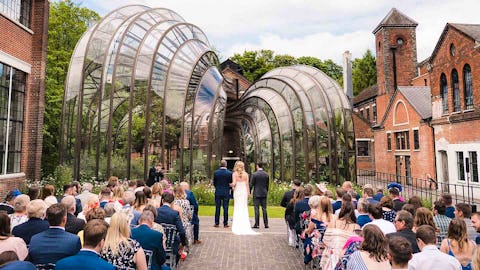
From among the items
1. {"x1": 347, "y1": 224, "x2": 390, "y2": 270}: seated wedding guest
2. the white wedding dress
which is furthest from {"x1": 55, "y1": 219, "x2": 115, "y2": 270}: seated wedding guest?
the white wedding dress

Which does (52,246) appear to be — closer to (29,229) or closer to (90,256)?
(90,256)

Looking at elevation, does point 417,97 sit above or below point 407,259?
above

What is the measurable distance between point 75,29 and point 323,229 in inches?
980

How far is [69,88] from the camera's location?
13922 millimetres

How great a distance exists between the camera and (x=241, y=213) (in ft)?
30.2

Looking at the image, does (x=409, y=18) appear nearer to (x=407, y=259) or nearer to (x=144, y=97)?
(x=144, y=97)

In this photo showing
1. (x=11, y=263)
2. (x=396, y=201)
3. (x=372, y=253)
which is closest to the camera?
(x=11, y=263)

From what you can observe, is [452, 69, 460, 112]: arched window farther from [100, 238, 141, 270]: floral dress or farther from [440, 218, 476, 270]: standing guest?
[100, 238, 141, 270]: floral dress

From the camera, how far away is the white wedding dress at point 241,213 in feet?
29.8

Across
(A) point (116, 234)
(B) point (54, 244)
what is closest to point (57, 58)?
(B) point (54, 244)

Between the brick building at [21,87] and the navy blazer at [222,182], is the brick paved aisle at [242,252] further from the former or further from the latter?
the brick building at [21,87]

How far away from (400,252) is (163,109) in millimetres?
11903

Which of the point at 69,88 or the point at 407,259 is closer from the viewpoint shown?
the point at 407,259

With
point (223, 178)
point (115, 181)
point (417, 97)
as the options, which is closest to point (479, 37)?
point (417, 97)
